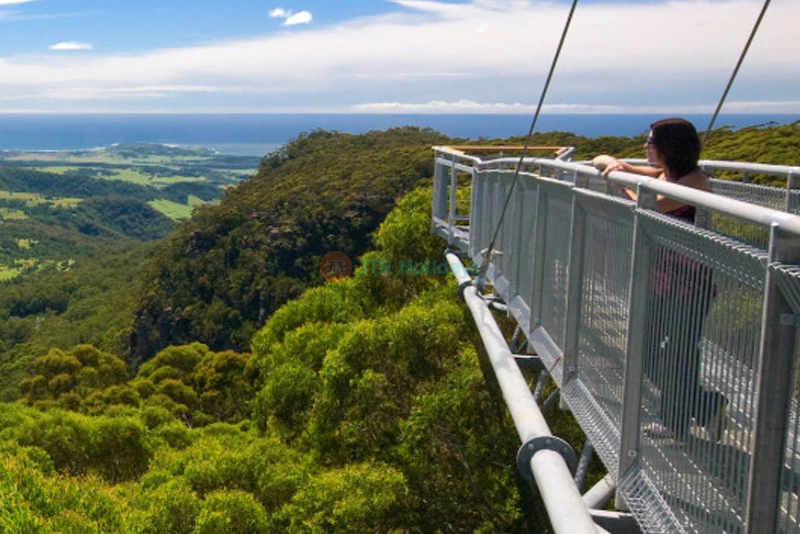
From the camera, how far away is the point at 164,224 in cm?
18650

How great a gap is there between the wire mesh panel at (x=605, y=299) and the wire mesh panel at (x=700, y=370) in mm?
413

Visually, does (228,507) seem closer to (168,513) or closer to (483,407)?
(168,513)

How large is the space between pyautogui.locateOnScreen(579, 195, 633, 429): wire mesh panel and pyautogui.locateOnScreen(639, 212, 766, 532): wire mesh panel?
413 millimetres

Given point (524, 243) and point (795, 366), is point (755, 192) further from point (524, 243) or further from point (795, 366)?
point (795, 366)

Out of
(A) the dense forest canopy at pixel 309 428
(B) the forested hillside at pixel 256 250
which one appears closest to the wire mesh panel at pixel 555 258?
(A) the dense forest canopy at pixel 309 428

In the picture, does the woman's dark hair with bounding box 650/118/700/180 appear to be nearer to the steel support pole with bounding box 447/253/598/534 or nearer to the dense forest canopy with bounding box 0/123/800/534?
the steel support pole with bounding box 447/253/598/534

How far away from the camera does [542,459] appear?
3.48 metres

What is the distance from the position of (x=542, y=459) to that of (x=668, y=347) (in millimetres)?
878

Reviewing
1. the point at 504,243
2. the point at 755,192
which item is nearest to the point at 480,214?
the point at 504,243

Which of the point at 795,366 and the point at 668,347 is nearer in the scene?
the point at 795,366

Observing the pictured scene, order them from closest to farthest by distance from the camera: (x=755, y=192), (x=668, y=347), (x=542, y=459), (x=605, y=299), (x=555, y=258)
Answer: (x=668, y=347)
(x=542, y=459)
(x=605, y=299)
(x=555, y=258)
(x=755, y=192)

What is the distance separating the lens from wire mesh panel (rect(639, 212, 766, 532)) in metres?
2.24

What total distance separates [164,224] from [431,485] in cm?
18504

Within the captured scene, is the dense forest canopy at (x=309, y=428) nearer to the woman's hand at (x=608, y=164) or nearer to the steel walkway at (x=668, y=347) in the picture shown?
the steel walkway at (x=668, y=347)
